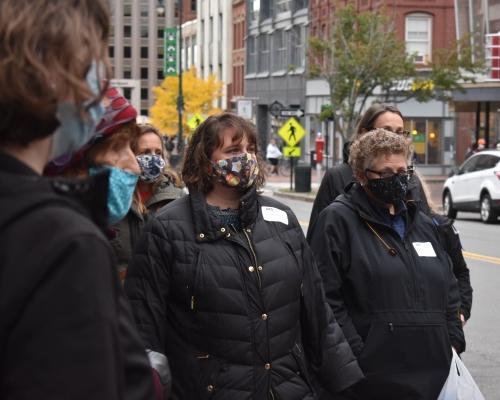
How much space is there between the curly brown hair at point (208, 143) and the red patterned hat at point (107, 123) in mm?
1953

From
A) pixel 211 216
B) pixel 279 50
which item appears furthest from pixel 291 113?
pixel 211 216

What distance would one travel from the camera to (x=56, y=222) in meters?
1.51

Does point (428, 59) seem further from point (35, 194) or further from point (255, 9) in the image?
point (35, 194)

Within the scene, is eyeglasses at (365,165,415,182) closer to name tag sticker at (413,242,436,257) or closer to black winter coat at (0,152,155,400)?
name tag sticker at (413,242,436,257)

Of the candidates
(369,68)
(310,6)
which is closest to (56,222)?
(369,68)

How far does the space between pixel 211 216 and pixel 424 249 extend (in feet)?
4.06

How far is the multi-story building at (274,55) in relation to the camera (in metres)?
57.9

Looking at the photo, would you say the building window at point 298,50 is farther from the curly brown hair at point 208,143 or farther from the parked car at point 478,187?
the curly brown hair at point 208,143

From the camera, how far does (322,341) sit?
4078mm

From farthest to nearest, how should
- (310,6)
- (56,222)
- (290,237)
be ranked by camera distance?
(310,6), (290,237), (56,222)

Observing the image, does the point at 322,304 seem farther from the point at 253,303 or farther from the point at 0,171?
the point at 0,171

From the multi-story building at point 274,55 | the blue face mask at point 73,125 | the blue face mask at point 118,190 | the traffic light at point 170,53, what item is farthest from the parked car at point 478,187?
the traffic light at point 170,53

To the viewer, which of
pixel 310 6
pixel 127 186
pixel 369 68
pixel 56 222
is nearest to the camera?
pixel 56 222

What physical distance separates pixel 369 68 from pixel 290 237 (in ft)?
108
